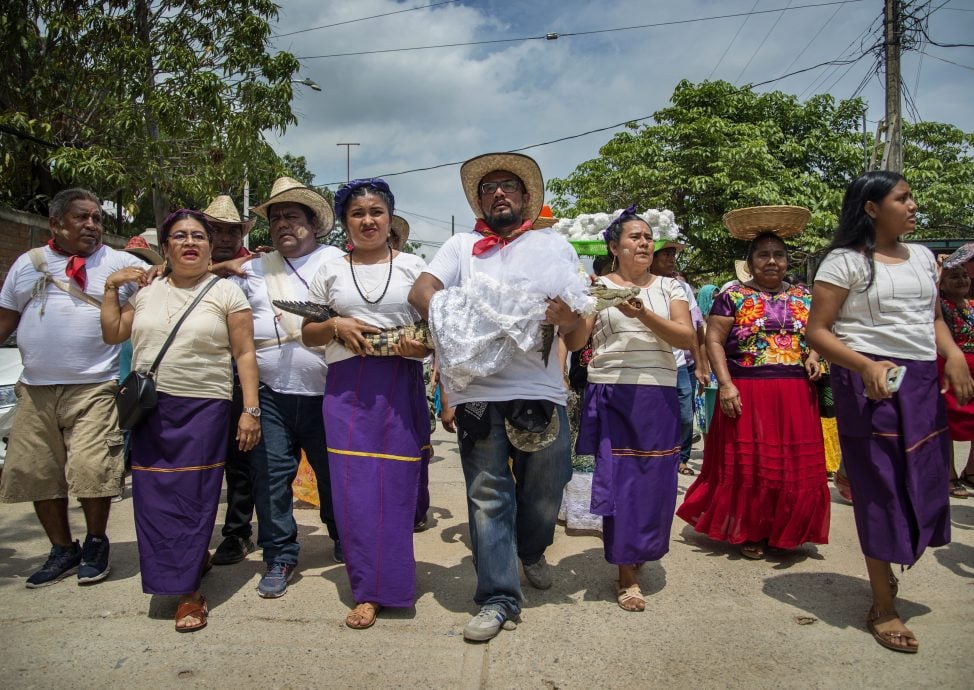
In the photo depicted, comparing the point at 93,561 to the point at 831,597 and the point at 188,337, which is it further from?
the point at 831,597

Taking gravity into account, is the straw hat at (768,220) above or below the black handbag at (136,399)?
above

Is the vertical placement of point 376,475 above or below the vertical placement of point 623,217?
below

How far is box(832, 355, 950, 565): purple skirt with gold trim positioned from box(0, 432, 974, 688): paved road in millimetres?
412

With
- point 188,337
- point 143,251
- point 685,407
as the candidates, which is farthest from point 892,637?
point 143,251

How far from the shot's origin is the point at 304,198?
3.89 meters

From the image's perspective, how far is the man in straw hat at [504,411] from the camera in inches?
118

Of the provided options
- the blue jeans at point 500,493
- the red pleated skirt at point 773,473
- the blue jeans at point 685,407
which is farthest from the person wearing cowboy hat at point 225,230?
the blue jeans at point 685,407

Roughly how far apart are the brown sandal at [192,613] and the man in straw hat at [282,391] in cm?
36

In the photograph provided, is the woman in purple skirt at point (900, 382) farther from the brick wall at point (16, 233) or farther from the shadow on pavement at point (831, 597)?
the brick wall at point (16, 233)

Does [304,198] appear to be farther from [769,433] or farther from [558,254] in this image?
[769,433]

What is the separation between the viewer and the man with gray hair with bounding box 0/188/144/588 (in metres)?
3.65

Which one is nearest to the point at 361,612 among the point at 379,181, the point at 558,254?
the point at 558,254

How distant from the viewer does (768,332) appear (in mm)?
4074

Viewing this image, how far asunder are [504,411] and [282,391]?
4.39 ft
